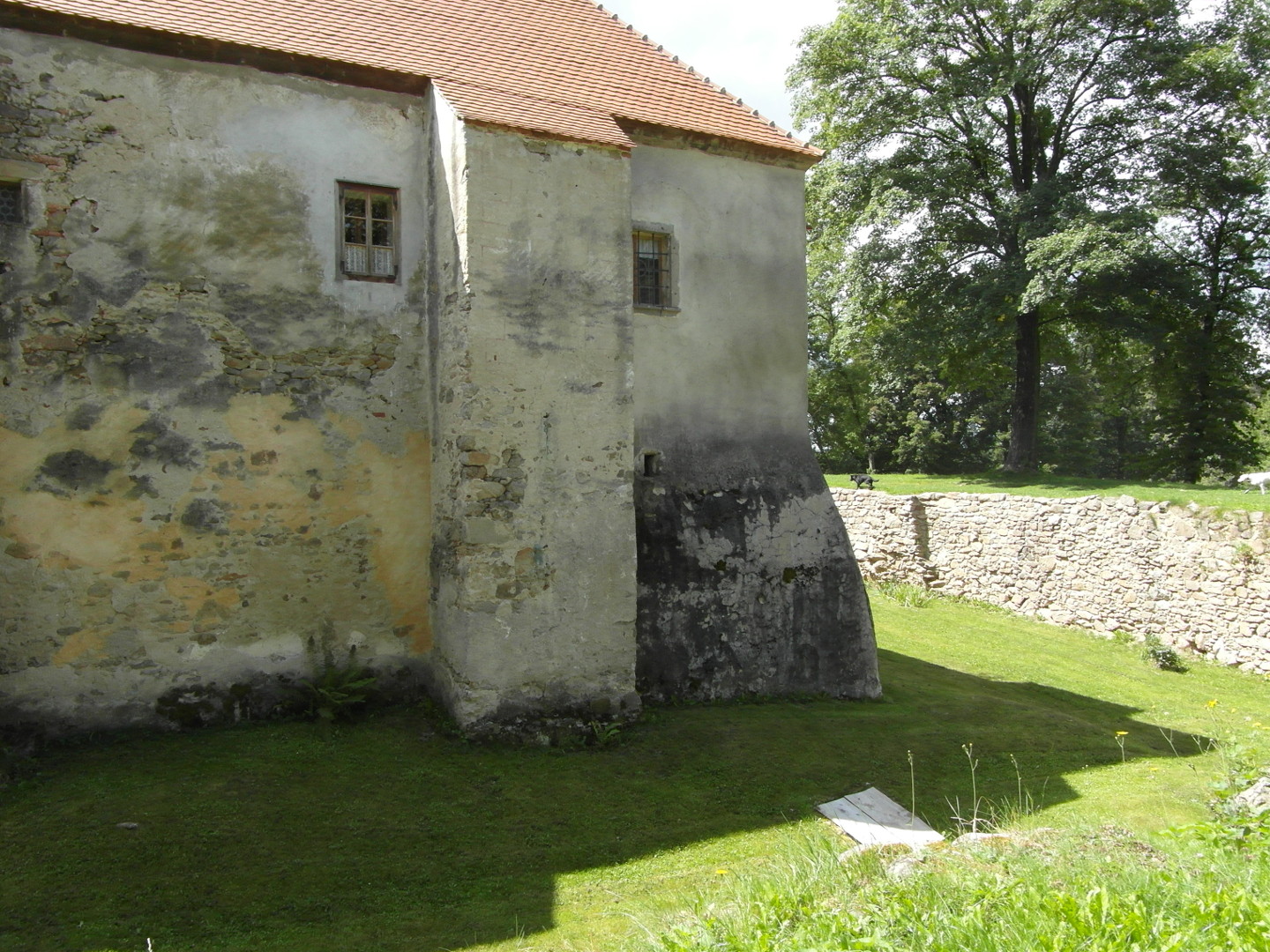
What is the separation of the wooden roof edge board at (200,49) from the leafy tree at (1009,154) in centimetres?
1455

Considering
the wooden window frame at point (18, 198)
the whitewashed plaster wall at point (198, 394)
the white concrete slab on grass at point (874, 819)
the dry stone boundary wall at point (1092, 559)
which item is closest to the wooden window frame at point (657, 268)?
the whitewashed plaster wall at point (198, 394)

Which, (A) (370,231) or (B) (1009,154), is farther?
(B) (1009,154)

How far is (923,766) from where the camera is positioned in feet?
26.8

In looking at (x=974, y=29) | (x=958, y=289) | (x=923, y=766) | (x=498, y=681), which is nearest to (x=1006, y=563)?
(x=958, y=289)

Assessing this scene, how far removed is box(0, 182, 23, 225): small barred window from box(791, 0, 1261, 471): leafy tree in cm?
1738

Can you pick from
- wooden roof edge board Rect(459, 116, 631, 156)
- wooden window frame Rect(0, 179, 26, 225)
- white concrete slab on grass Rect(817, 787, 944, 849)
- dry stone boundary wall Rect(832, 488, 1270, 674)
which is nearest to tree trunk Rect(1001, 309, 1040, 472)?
dry stone boundary wall Rect(832, 488, 1270, 674)

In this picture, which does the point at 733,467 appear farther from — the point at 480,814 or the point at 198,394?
the point at 198,394

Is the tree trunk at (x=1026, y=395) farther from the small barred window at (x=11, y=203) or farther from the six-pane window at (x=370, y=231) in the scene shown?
the small barred window at (x=11, y=203)

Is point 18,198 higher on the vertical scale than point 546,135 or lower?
lower

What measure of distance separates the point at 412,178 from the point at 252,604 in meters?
4.40

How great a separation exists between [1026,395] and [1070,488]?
435cm

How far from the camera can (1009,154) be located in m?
22.4

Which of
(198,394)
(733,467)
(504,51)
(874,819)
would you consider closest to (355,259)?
(198,394)

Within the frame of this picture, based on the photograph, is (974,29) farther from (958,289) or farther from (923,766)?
(923,766)
